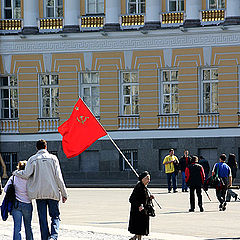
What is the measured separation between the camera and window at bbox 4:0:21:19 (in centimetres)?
4938

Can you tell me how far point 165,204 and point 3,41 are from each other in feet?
65.0

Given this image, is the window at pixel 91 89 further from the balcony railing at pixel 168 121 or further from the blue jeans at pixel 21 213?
the blue jeans at pixel 21 213

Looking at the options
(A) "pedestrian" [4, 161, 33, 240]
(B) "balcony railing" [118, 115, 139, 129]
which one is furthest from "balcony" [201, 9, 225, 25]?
(A) "pedestrian" [4, 161, 33, 240]

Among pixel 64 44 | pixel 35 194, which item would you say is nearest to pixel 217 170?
pixel 35 194

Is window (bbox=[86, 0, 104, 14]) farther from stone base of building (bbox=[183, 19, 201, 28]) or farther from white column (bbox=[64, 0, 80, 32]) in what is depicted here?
stone base of building (bbox=[183, 19, 201, 28])

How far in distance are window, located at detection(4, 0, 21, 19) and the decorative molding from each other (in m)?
1.11

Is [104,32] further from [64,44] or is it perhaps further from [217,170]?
[217,170]

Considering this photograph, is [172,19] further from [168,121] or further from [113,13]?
[168,121]

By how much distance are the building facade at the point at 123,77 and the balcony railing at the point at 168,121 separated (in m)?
0.05

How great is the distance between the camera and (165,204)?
31750mm

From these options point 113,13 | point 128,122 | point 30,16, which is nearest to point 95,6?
point 113,13

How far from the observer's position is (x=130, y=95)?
157 ft

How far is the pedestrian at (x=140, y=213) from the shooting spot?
19000 mm

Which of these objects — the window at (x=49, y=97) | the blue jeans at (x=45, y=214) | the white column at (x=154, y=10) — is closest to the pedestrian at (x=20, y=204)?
the blue jeans at (x=45, y=214)
